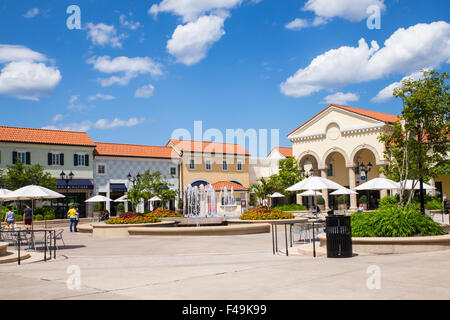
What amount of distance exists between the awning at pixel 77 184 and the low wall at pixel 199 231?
27.5 m

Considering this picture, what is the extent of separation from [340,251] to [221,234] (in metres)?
9.63

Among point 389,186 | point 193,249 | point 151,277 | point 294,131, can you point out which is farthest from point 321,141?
point 151,277

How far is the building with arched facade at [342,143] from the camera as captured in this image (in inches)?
1843

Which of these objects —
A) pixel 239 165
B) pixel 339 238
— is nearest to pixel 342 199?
pixel 239 165

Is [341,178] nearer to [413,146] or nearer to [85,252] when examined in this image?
[413,146]

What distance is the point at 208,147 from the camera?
60.6m

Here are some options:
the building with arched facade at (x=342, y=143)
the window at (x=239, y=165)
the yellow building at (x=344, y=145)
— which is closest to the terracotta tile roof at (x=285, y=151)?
the window at (x=239, y=165)

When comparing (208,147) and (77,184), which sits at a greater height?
(208,147)

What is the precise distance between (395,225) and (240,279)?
20.5 ft

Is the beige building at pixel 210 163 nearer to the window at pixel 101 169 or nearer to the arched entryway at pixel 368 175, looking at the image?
the window at pixel 101 169

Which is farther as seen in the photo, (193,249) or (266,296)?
(193,249)

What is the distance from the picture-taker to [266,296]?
23.2 feet

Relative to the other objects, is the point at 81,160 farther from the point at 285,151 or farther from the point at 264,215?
the point at 264,215
